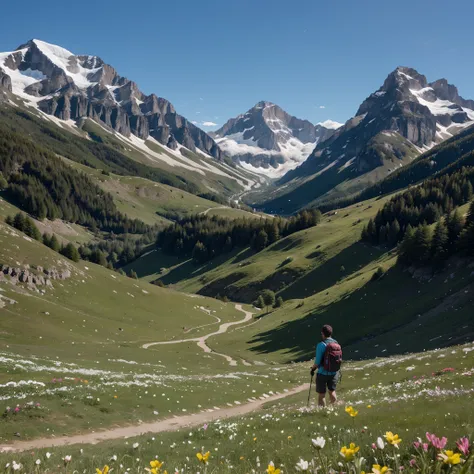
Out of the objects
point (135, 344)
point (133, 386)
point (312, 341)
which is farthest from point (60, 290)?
point (133, 386)

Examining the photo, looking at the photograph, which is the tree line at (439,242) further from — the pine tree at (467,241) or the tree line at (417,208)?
the tree line at (417,208)

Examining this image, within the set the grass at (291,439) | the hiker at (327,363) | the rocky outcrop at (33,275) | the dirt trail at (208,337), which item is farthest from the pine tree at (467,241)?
the rocky outcrop at (33,275)

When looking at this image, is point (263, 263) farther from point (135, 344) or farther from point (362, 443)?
point (362, 443)

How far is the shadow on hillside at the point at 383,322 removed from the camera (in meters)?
59.7

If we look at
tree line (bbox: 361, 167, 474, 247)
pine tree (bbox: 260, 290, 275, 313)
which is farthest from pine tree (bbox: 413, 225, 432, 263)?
tree line (bbox: 361, 167, 474, 247)

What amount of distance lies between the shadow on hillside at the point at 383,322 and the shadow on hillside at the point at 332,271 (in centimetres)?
4317

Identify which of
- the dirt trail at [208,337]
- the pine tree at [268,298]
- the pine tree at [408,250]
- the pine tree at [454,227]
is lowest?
the dirt trail at [208,337]

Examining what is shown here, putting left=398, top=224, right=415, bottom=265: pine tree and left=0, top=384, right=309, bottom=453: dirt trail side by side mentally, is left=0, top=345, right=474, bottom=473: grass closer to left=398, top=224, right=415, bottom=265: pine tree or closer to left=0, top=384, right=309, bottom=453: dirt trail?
left=0, top=384, right=309, bottom=453: dirt trail

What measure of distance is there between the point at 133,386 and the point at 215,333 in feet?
218

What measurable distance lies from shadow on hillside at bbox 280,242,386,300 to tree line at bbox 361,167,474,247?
7101mm

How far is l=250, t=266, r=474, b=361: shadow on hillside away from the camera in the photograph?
196 feet

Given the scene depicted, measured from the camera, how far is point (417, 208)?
153500mm

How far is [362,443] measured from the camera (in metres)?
8.64

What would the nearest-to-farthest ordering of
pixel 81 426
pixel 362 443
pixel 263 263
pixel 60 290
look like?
pixel 362 443
pixel 81 426
pixel 60 290
pixel 263 263
